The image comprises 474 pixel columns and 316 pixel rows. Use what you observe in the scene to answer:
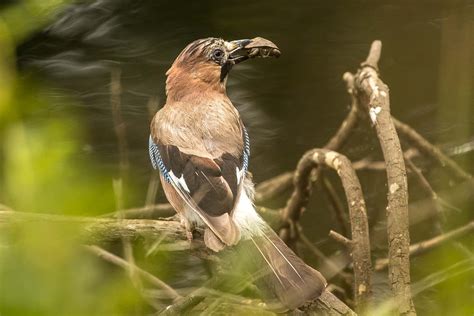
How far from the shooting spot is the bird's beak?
3.93 m

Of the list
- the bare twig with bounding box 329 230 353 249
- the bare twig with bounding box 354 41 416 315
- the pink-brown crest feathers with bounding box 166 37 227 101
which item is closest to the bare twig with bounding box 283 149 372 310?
the bare twig with bounding box 329 230 353 249

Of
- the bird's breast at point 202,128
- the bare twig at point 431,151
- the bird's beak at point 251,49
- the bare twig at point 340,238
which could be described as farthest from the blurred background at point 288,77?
the bird's beak at point 251,49

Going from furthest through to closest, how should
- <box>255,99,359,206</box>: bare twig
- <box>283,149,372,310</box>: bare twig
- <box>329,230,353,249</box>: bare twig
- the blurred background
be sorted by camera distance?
the blurred background
<box>255,99,359,206</box>: bare twig
<box>283,149,372,310</box>: bare twig
<box>329,230,353,249</box>: bare twig

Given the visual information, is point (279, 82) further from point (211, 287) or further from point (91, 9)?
point (211, 287)

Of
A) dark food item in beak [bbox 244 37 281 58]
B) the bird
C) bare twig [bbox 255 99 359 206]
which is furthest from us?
bare twig [bbox 255 99 359 206]

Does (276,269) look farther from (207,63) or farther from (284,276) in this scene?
(207,63)

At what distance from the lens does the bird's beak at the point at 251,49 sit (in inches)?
155

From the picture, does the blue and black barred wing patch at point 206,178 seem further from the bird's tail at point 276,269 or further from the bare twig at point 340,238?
the bare twig at point 340,238

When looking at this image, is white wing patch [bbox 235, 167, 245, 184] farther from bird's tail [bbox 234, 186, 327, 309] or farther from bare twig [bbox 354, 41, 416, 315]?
bare twig [bbox 354, 41, 416, 315]

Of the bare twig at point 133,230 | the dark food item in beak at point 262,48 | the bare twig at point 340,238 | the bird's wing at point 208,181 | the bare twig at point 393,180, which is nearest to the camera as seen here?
the bare twig at point 133,230

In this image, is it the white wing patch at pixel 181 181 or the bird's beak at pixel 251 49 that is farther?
the bird's beak at pixel 251 49

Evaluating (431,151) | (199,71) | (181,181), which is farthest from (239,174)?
(431,151)

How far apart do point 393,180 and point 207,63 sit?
963 mm

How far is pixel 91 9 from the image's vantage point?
7.05 meters
